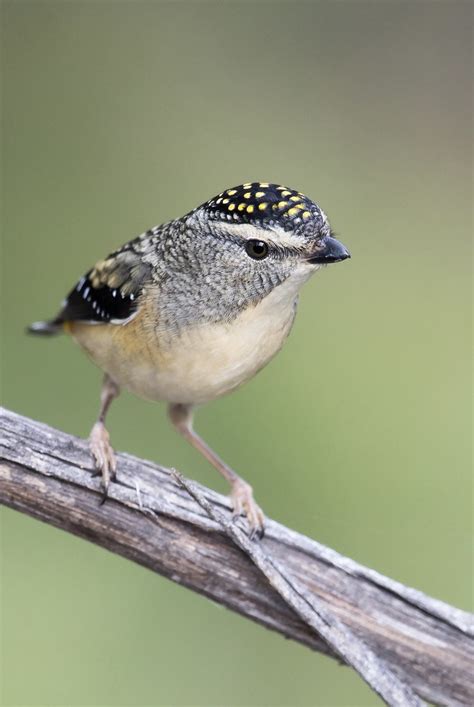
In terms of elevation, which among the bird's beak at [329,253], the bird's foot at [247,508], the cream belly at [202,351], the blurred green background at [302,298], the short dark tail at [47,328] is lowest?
the bird's foot at [247,508]

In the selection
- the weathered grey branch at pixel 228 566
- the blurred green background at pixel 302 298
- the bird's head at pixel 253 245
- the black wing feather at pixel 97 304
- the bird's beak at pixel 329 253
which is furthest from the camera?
the blurred green background at pixel 302 298

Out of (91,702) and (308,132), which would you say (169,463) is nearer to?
(91,702)

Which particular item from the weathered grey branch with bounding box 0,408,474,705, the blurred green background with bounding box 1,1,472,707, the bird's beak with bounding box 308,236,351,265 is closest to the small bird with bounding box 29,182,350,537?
the bird's beak with bounding box 308,236,351,265

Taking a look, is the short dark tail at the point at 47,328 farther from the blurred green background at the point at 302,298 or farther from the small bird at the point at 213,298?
the blurred green background at the point at 302,298

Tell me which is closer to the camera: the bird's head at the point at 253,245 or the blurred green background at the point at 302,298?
the bird's head at the point at 253,245

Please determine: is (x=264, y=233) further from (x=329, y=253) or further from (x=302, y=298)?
(x=302, y=298)

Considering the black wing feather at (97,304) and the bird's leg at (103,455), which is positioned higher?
the black wing feather at (97,304)

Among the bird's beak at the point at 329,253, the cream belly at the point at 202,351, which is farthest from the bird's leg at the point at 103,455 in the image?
the bird's beak at the point at 329,253

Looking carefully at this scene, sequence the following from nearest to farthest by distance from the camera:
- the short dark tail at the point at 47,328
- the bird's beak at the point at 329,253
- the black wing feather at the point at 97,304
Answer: the bird's beak at the point at 329,253
the black wing feather at the point at 97,304
the short dark tail at the point at 47,328
